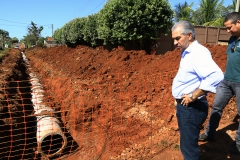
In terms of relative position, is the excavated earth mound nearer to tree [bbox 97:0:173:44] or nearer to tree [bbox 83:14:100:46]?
tree [bbox 97:0:173:44]

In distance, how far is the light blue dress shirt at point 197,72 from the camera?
188 cm

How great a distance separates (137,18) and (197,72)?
863 centimetres

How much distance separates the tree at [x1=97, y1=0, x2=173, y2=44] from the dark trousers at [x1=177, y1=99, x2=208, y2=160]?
851 centimetres

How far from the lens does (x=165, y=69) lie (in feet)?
23.2

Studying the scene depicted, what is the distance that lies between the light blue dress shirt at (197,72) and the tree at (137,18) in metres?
8.44

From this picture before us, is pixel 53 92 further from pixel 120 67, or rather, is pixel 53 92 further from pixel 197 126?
pixel 197 126

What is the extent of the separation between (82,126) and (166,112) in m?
2.00

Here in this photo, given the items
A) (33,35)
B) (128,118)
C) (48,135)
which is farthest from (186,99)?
(33,35)

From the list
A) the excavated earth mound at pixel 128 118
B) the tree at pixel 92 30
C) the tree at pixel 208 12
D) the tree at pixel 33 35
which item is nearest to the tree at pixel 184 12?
the tree at pixel 208 12

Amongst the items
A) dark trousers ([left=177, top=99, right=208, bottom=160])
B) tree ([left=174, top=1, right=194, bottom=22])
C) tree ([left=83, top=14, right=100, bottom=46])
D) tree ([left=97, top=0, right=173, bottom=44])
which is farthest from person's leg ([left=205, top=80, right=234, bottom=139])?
tree ([left=174, top=1, right=194, bottom=22])

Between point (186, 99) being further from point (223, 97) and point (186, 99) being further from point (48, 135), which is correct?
point (48, 135)

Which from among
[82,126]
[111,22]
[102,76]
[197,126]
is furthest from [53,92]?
[197,126]

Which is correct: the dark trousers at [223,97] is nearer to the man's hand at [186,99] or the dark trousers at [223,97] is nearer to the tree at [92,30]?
the man's hand at [186,99]

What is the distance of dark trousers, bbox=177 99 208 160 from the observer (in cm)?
212
